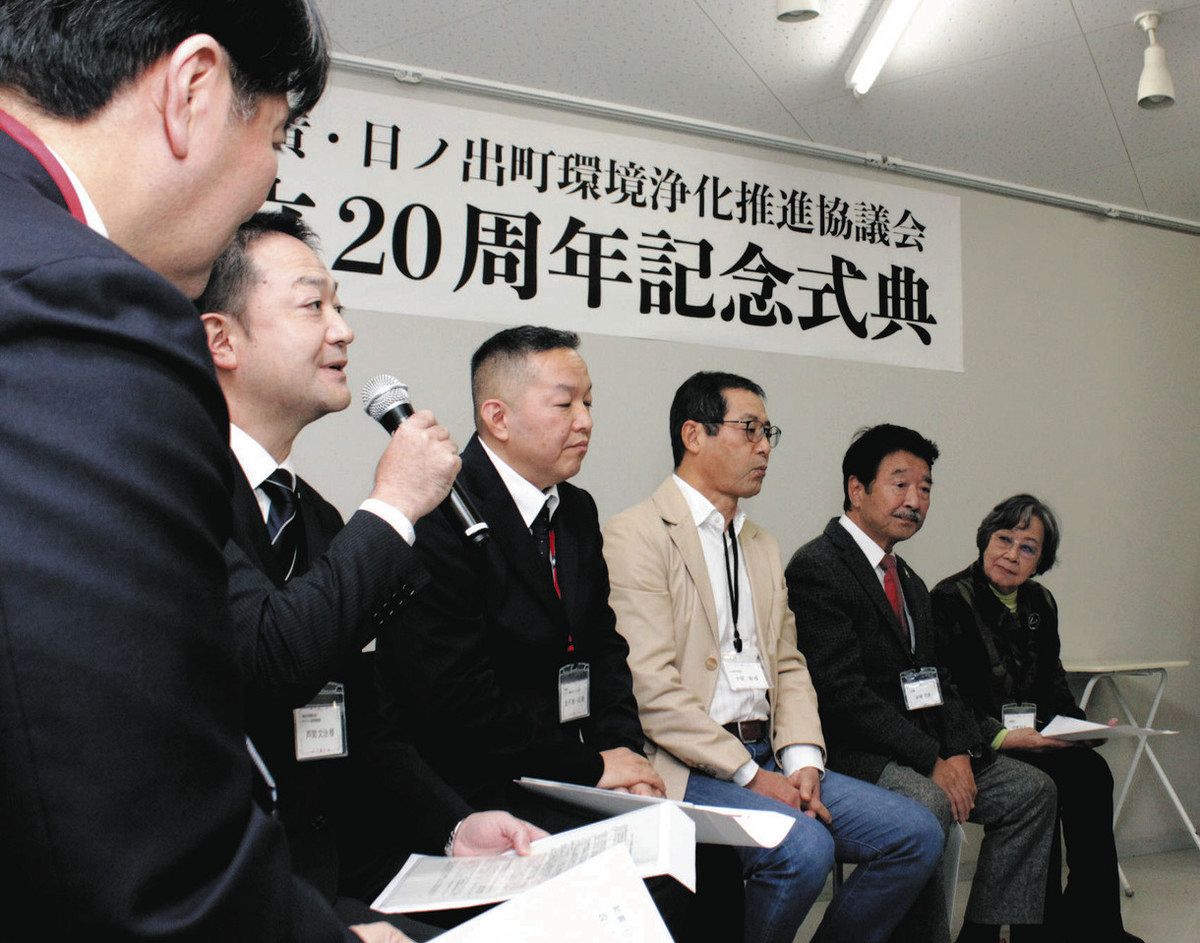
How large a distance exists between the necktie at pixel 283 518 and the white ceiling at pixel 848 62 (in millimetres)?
2134

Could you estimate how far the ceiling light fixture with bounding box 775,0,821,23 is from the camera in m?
2.98

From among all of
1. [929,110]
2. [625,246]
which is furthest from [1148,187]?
[625,246]

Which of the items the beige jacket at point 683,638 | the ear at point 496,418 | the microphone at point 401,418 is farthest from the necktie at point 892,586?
the microphone at point 401,418

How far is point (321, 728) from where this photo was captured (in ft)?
4.89

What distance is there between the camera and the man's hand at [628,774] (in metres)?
2.10

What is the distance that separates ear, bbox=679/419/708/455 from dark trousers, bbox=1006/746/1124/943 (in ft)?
4.77

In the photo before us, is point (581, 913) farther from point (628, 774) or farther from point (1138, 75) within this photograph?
point (1138, 75)

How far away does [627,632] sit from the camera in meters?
2.53

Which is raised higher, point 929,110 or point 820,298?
point 929,110

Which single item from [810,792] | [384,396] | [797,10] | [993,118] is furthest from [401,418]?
[993,118]

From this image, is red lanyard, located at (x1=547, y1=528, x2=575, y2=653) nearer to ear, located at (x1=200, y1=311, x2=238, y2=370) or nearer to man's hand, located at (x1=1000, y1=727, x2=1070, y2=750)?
ear, located at (x1=200, y1=311, x2=238, y2=370)

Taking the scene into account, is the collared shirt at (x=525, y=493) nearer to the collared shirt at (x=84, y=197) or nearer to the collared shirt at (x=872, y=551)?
the collared shirt at (x=872, y=551)

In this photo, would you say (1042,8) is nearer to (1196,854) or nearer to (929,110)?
(929,110)

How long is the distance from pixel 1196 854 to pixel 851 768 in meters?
2.55
